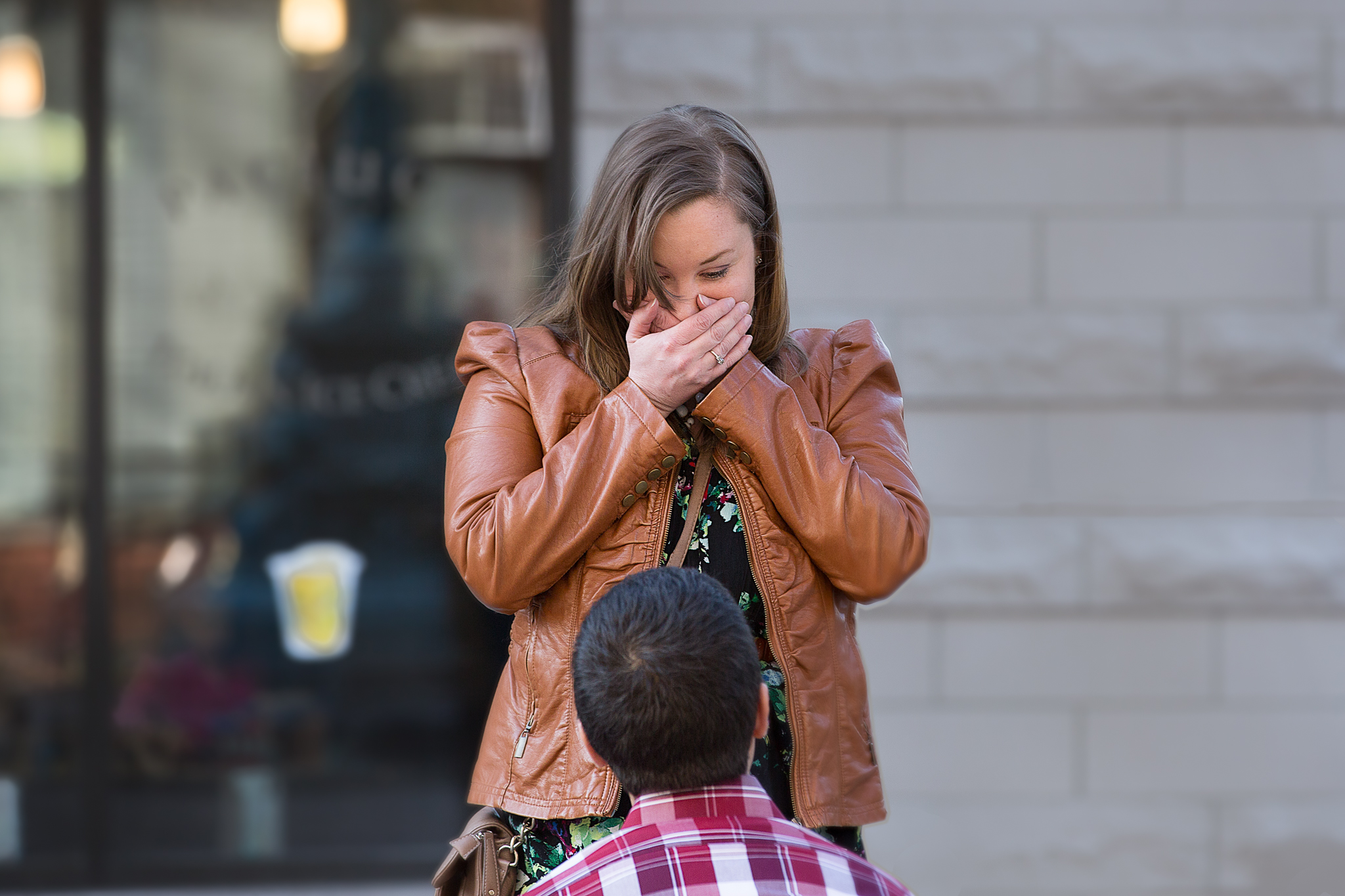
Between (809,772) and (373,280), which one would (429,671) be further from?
(809,772)

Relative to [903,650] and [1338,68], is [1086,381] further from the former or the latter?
[1338,68]

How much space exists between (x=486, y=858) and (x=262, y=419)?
2.98 metres

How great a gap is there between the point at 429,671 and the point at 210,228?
173 centimetres

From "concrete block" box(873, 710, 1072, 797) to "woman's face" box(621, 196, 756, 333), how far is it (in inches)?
95.3

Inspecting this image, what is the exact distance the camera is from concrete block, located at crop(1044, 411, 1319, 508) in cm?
391

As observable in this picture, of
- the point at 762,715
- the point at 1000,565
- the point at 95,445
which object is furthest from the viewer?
the point at 95,445

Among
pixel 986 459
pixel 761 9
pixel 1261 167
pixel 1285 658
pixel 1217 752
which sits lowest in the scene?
pixel 1217 752

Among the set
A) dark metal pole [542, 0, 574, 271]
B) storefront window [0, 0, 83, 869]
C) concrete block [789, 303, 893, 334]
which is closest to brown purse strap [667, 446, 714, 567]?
concrete block [789, 303, 893, 334]

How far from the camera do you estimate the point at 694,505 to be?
1.83 meters

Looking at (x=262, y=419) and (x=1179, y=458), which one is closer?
(x=1179, y=458)

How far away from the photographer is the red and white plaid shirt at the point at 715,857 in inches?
54.6

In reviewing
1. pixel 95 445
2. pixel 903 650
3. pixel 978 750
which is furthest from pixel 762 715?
pixel 95 445

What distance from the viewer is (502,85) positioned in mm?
4352

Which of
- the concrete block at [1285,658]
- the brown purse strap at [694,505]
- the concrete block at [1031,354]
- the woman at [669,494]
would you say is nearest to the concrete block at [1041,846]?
the concrete block at [1285,658]
